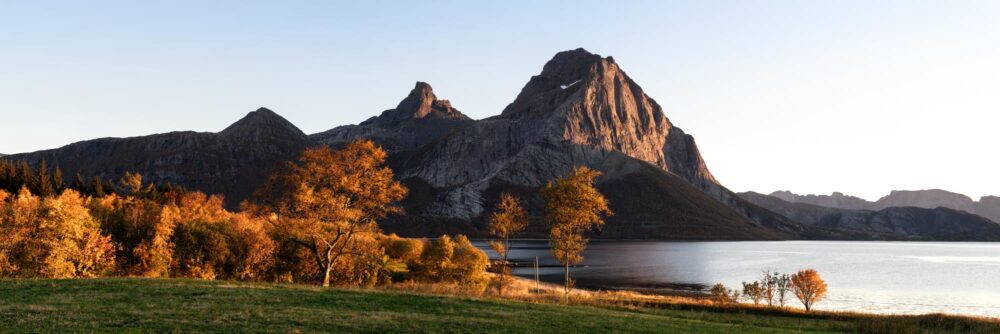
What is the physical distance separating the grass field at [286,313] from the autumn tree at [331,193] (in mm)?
11718

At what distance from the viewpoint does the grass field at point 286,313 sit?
70.6 feet

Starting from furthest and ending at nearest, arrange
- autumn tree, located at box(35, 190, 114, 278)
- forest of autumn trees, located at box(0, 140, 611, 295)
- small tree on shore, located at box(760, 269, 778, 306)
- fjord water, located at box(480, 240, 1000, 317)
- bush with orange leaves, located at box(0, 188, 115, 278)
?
fjord water, located at box(480, 240, 1000, 317), small tree on shore, located at box(760, 269, 778, 306), autumn tree, located at box(35, 190, 114, 278), bush with orange leaves, located at box(0, 188, 115, 278), forest of autumn trees, located at box(0, 140, 611, 295)

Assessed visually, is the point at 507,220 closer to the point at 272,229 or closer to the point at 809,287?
the point at 272,229

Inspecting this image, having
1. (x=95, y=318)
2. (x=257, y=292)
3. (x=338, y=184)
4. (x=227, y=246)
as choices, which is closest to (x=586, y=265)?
(x=227, y=246)

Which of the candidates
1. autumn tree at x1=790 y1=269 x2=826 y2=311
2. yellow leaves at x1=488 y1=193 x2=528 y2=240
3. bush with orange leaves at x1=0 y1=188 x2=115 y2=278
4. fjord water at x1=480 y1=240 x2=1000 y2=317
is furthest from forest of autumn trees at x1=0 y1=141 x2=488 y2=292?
fjord water at x1=480 y1=240 x2=1000 y2=317

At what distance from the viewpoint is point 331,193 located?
47312 millimetres

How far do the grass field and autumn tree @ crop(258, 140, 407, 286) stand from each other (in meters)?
11.7

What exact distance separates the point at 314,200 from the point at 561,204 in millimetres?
20434

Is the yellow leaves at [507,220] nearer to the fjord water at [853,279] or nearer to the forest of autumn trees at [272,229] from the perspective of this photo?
the forest of autumn trees at [272,229]

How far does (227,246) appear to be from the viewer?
64.9 m

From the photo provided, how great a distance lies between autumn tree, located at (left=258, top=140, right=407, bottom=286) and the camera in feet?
154

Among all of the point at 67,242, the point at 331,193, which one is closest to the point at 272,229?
the point at 67,242

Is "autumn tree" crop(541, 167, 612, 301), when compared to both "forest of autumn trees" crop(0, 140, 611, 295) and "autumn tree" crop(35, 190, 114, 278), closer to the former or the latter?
"forest of autumn trees" crop(0, 140, 611, 295)

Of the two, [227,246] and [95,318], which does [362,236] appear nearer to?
[227,246]
